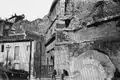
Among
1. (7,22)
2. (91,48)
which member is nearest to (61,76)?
(91,48)

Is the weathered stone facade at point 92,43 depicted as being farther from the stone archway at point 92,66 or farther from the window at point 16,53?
the window at point 16,53

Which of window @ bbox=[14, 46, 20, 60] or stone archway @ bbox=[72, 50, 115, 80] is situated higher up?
window @ bbox=[14, 46, 20, 60]

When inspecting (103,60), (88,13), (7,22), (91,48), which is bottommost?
(103,60)

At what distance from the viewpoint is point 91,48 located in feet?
14.8

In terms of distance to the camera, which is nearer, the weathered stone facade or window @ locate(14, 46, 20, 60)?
the weathered stone facade

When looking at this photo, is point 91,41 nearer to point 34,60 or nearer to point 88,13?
point 88,13

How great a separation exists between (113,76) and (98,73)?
37 centimetres

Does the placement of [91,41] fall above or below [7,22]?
below

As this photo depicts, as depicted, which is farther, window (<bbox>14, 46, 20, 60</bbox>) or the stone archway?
window (<bbox>14, 46, 20, 60</bbox>)

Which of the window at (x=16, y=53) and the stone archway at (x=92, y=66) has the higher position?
the window at (x=16, y=53)

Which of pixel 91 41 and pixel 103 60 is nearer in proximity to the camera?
pixel 103 60

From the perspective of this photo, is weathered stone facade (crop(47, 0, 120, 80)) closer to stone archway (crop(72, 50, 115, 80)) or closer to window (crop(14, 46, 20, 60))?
stone archway (crop(72, 50, 115, 80))

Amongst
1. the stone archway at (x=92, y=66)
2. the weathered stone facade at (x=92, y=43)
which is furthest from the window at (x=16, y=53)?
the stone archway at (x=92, y=66)

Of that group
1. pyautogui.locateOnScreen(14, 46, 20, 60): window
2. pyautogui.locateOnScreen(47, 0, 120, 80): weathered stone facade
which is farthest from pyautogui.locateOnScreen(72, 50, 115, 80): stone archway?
pyautogui.locateOnScreen(14, 46, 20, 60): window
